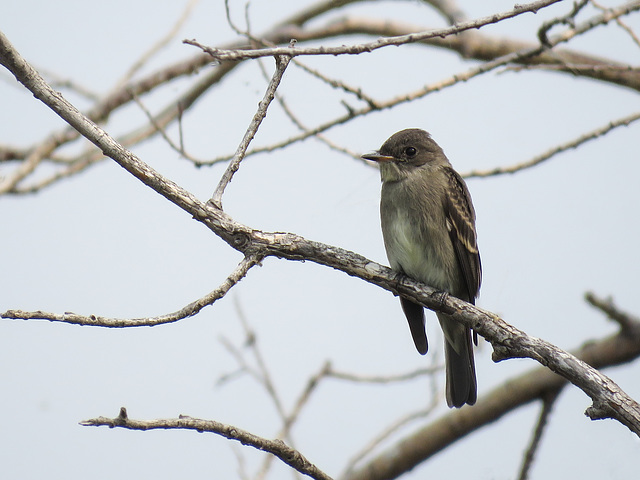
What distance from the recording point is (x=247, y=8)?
495 cm

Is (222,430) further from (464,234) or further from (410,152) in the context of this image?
(410,152)

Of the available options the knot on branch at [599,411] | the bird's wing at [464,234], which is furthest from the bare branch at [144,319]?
the bird's wing at [464,234]

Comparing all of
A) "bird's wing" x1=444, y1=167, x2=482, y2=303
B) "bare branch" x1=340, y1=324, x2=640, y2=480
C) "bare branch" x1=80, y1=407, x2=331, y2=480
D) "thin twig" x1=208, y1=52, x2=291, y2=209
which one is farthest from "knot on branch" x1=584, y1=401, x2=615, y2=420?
"bare branch" x1=340, y1=324, x2=640, y2=480

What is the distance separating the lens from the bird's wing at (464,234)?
523cm

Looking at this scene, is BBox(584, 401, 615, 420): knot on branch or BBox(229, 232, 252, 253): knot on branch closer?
A: BBox(584, 401, 615, 420): knot on branch

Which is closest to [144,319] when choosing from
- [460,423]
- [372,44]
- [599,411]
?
[372,44]

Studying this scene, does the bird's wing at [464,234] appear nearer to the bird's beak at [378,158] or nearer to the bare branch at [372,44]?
the bird's beak at [378,158]

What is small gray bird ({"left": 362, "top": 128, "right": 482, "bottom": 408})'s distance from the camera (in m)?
5.11

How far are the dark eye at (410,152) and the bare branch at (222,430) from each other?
280 cm

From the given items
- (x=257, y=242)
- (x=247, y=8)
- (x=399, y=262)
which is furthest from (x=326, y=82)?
(x=257, y=242)

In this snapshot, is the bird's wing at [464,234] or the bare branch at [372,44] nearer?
the bare branch at [372,44]

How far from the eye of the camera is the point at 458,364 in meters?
5.51

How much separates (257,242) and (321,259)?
1.00 feet

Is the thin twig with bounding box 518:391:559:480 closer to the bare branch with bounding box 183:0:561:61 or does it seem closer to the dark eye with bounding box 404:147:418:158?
the dark eye with bounding box 404:147:418:158
